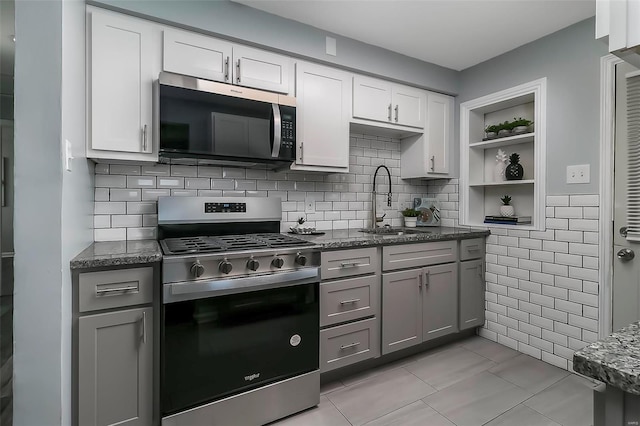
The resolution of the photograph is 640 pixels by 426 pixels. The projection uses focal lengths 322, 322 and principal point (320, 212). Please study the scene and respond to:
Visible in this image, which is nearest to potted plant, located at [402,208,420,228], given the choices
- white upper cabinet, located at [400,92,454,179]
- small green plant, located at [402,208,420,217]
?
small green plant, located at [402,208,420,217]

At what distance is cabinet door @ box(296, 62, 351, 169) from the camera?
2.38 meters

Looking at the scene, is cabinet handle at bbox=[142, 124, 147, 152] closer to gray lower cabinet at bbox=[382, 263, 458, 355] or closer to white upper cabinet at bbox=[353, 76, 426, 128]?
white upper cabinet at bbox=[353, 76, 426, 128]

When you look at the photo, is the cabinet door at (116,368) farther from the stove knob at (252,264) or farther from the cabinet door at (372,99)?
the cabinet door at (372,99)

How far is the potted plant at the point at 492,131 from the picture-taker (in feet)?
9.48

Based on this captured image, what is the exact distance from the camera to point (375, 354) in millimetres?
2287

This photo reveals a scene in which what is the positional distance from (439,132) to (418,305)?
1.66 m

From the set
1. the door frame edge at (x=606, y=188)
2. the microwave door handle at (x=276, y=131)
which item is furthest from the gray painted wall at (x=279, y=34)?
the door frame edge at (x=606, y=188)

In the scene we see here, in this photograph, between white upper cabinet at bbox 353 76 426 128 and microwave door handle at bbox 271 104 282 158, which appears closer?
microwave door handle at bbox 271 104 282 158

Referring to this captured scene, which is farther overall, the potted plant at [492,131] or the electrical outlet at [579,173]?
the potted plant at [492,131]

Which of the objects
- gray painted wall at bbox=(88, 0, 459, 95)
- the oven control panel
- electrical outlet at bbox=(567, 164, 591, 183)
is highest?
gray painted wall at bbox=(88, 0, 459, 95)

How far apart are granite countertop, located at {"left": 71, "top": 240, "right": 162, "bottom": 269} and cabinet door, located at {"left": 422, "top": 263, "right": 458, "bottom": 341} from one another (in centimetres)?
192

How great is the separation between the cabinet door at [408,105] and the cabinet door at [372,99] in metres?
0.07

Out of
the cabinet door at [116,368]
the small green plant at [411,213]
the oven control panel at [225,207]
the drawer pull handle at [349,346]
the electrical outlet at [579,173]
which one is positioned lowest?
the drawer pull handle at [349,346]

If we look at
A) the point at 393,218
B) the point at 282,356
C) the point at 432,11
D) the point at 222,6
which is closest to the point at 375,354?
the point at 282,356
